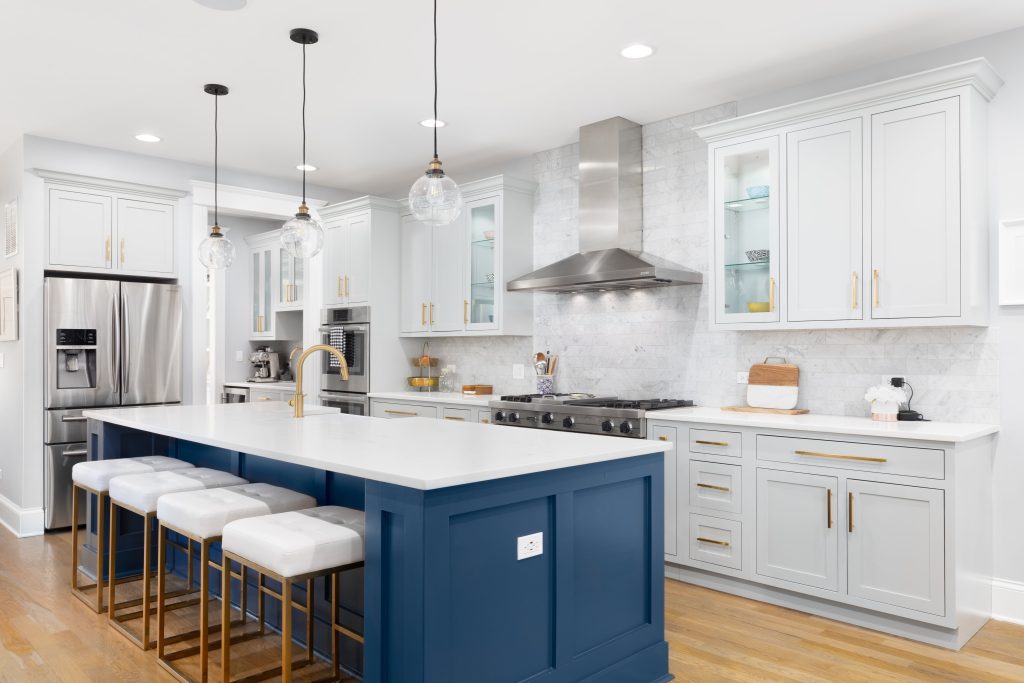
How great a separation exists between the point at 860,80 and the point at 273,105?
338 cm

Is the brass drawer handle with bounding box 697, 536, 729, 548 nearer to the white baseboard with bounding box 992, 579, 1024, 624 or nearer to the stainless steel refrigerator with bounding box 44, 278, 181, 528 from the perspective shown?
the white baseboard with bounding box 992, 579, 1024, 624

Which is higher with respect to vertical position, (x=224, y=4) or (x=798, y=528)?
(x=224, y=4)

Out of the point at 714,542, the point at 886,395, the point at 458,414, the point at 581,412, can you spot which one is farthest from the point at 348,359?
the point at 886,395

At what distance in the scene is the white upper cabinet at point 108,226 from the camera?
5.11 m

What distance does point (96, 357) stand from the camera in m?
5.20

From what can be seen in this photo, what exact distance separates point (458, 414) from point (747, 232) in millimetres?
2355

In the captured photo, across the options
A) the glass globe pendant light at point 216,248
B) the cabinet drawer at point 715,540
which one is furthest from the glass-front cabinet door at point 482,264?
the cabinet drawer at point 715,540

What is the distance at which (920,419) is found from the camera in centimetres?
349

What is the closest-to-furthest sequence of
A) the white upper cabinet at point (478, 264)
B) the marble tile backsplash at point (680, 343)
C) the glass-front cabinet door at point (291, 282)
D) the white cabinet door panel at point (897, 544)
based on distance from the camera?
the white cabinet door panel at point (897, 544) → the marble tile backsplash at point (680, 343) → the white upper cabinet at point (478, 264) → the glass-front cabinet door at point (291, 282)

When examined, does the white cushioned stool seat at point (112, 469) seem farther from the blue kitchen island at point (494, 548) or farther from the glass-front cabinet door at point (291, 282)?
the glass-front cabinet door at point (291, 282)

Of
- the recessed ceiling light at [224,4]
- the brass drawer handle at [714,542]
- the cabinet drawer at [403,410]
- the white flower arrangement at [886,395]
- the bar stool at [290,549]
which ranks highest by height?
the recessed ceiling light at [224,4]

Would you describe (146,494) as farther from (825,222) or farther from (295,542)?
(825,222)

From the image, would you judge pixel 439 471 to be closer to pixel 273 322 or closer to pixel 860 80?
pixel 860 80

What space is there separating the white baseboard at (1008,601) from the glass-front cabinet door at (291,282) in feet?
19.4
